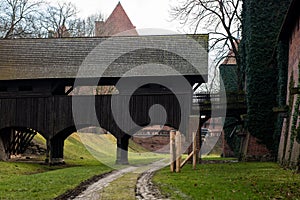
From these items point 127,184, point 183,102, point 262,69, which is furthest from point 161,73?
point 127,184

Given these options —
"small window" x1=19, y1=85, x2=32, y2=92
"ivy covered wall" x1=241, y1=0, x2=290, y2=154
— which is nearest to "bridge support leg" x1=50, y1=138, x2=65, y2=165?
"small window" x1=19, y1=85, x2=32, y2=92

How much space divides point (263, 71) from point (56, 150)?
12815 millimetres

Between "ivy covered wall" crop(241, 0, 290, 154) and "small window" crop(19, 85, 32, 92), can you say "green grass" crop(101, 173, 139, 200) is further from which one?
"small window" crop(19, 85, 32, 92)

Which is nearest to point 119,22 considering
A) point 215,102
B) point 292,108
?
point 215,102

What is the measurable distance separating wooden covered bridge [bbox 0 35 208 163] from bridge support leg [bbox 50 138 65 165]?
6 centimetres

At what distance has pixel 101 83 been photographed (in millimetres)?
25953

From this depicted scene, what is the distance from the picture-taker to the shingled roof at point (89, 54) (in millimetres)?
24734

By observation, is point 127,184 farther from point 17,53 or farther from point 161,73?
point 17,53

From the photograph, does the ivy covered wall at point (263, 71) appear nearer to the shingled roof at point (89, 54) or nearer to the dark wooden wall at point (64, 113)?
the shingled roof at point (89, 54)

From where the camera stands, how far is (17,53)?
2644 cm

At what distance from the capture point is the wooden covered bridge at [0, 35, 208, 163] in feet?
80.5

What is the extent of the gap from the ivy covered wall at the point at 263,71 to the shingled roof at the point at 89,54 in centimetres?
287

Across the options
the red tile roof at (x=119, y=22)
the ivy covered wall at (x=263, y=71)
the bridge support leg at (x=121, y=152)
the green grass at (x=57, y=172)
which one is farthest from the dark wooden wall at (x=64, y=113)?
the red tile roof at (x=119, y=22)

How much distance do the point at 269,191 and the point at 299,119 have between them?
6.29 meters
